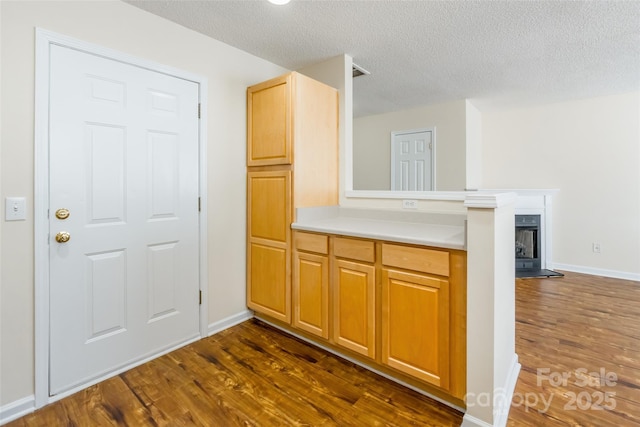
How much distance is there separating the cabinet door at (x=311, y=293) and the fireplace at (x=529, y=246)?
340cm

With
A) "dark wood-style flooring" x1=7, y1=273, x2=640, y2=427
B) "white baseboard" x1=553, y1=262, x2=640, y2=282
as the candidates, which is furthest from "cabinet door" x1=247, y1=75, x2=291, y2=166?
"white baseboard" x1=553, y1=262, x2=640, y2=282

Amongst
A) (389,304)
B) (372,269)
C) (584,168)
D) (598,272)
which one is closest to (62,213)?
(372,269)

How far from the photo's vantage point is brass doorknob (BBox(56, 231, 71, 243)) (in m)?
1.76

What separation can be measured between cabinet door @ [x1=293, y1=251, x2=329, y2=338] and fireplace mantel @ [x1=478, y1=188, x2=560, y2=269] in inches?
140

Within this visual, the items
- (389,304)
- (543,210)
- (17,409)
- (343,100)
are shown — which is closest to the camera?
(17,409)

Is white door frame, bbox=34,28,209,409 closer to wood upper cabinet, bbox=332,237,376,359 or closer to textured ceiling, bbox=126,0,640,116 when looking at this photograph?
textured ceiling, bbox=126,0,640,116

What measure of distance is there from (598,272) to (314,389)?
4424mm

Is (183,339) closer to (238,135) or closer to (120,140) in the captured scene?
(120,140)

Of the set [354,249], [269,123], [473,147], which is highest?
[473,147]

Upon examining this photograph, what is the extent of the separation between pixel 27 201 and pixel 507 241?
8.57 feet

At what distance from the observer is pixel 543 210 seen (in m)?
4.40

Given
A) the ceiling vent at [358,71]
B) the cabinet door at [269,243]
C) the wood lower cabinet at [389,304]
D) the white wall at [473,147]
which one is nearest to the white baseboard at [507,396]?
the wood lower cabinet at [389,304]

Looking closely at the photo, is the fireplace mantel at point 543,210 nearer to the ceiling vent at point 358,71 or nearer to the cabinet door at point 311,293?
the ceiling vent at point 358,71

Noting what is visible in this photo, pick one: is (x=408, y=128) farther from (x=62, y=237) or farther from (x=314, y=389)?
(x=62, y=237)
